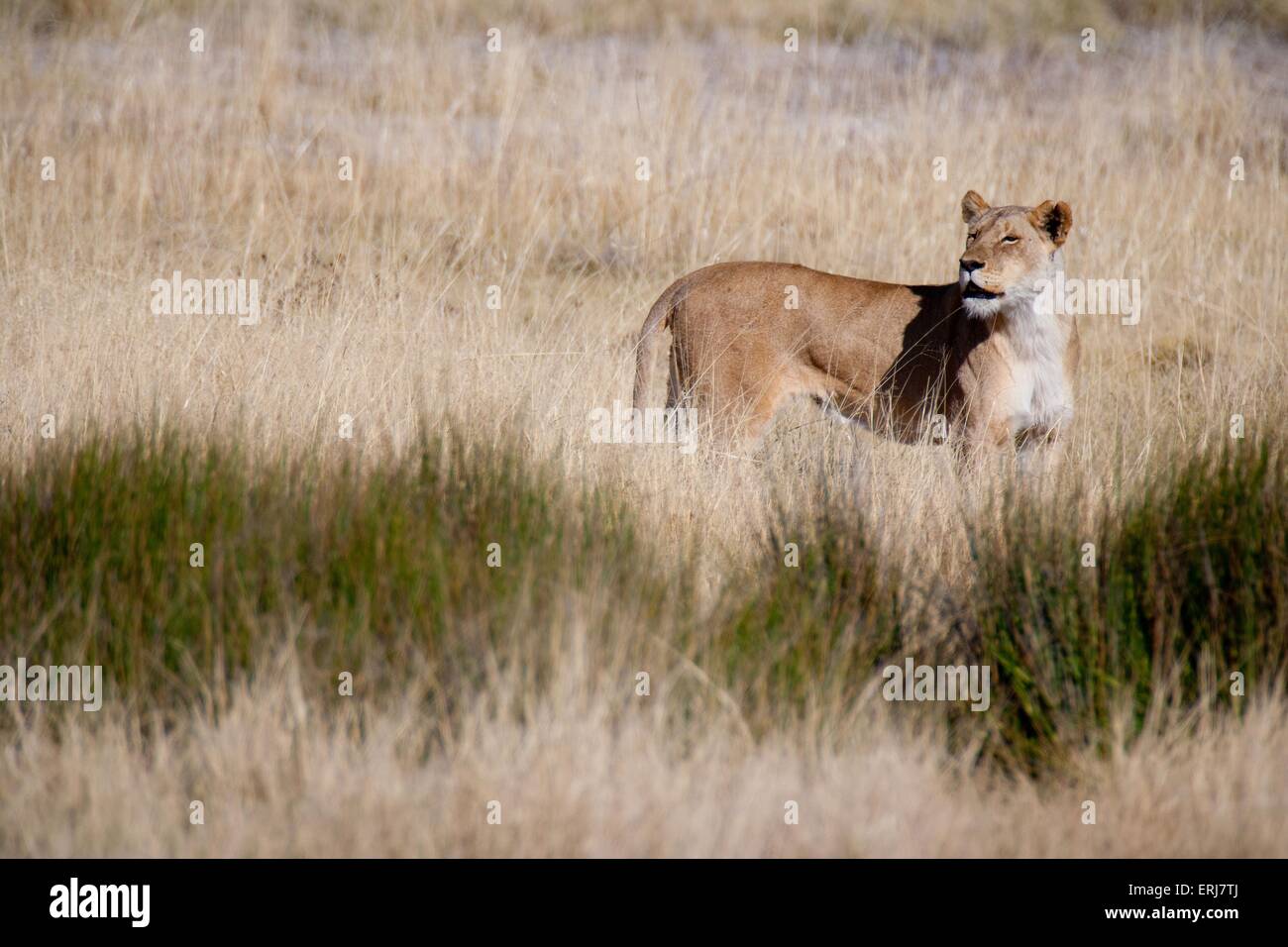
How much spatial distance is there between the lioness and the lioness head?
0.19 metres

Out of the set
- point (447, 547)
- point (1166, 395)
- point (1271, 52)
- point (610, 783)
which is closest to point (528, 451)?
point (447, 547)

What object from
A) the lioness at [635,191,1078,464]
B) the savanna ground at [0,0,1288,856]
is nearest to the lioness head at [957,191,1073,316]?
the lioness at [635,191,1078,464]

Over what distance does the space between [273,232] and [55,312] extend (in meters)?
2.54

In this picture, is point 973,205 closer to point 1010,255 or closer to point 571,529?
point 1010,255

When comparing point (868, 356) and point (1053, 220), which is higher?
point (1053, 220)

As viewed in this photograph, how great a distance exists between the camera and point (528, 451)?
5508 millimetres

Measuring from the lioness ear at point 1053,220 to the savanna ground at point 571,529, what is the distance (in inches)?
39.6

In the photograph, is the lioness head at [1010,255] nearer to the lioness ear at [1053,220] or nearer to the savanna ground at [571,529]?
the lioness ear at [1053,220]

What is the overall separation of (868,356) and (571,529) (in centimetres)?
244

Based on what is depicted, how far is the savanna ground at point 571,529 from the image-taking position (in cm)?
348

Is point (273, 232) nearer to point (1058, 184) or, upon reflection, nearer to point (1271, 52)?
point (1058, 184)

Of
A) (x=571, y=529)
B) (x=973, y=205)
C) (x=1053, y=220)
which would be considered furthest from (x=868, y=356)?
(x=571, y=529)

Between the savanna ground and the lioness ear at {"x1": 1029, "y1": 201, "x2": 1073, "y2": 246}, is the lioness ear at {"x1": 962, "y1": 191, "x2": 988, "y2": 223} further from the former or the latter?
the savanna ground

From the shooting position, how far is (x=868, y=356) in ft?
21.9
